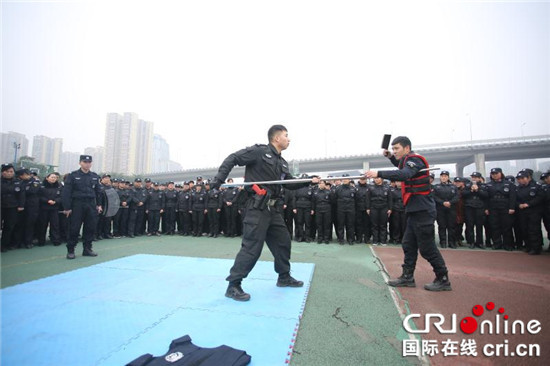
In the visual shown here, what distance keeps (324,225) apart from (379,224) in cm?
156

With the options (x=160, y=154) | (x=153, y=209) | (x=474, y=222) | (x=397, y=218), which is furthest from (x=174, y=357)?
(x=160, y=154)

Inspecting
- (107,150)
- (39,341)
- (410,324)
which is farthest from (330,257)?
(107,150)

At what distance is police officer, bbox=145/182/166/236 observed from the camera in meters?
9.23

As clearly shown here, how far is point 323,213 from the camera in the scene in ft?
25.2

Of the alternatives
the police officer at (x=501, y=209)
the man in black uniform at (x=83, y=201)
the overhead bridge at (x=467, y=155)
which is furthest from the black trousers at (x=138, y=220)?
the overhead bridge at (x=467, y=155)

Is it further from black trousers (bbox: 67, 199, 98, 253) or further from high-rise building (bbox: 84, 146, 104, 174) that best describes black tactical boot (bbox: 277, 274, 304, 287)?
high-rise building (bbox: 84, 146, 104, 174)

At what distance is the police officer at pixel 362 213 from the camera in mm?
7473

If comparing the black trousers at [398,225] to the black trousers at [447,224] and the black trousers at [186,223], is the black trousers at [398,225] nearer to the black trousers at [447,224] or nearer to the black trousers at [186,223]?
the black trousers at [447,224]

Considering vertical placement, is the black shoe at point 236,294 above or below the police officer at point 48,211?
below

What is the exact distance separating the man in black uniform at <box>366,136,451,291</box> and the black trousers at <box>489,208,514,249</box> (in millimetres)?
4689

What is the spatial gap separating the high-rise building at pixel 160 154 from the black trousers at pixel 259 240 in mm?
77378

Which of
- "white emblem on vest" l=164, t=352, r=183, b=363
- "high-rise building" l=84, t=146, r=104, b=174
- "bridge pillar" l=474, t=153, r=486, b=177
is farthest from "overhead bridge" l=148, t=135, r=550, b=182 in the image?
"high-rise building" l=84, t=146, r=104, b=174

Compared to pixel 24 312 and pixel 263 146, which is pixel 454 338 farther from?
pixel 24 312

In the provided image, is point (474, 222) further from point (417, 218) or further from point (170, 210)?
point (170, 210)
